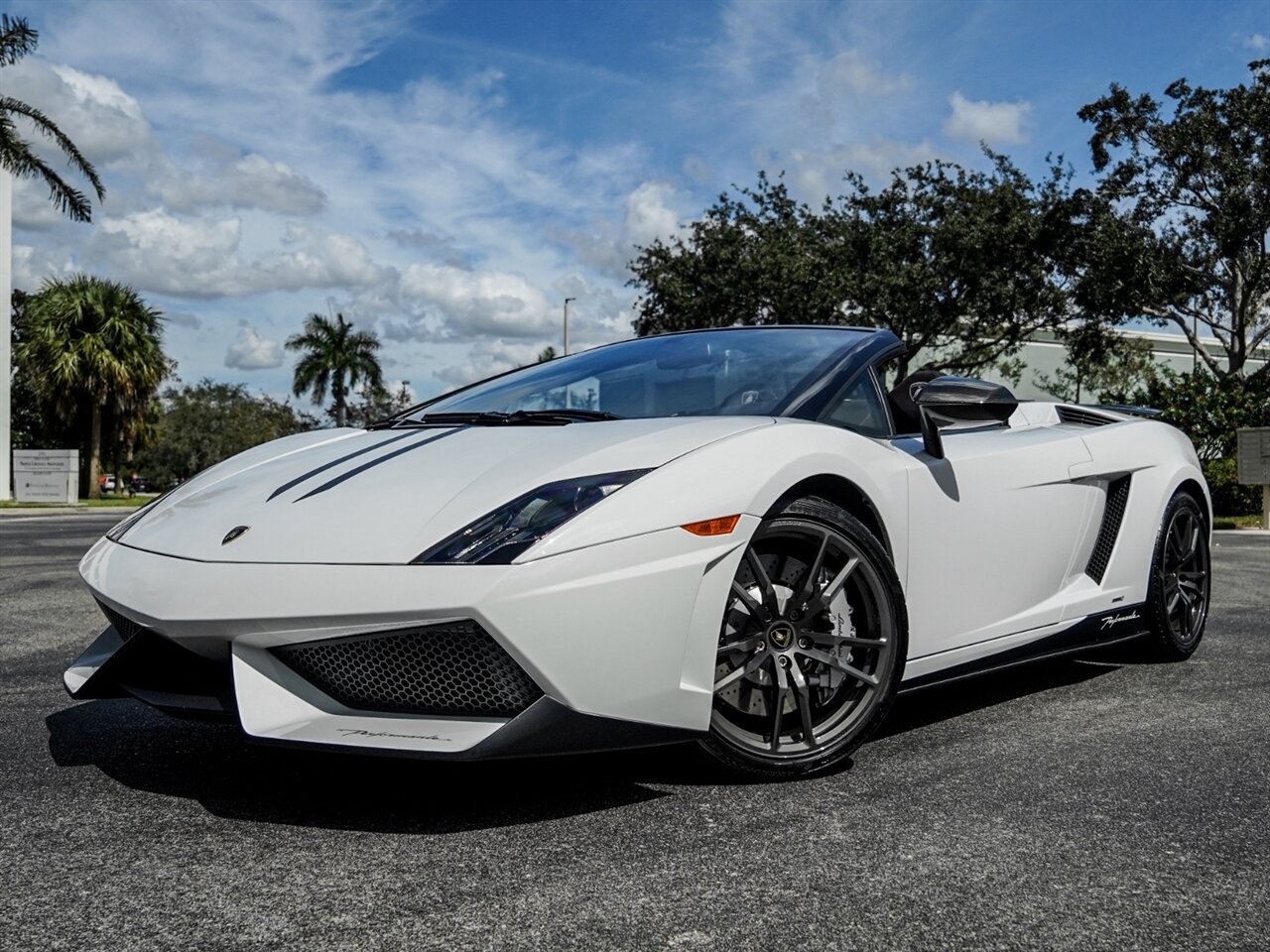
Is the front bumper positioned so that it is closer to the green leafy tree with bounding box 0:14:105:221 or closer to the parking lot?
the parking lot

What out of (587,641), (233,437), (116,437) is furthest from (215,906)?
(233,437)

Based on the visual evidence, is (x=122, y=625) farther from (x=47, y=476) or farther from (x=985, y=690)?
(x=47, y=476)

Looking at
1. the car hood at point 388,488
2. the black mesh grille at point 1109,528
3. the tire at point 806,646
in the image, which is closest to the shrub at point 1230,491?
the black mesh grille at point 1109,528

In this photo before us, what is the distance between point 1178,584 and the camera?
4598 millimetres

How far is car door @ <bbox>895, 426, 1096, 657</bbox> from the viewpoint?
3.25 metres

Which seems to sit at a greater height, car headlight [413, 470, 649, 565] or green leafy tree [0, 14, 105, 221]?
green leafy tree [0, 14, 105, 221]

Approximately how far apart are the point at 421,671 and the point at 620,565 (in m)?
0.46

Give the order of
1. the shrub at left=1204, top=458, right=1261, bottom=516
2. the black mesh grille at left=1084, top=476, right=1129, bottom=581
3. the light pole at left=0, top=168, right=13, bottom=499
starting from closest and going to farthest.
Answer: the black mesh grille at left=1084, top=476, right=1129, bottom=581, the shrub at left=1204, top=458, right=1261, bottom=516, the light pole at left=0, top=168, right=13, bottom=499

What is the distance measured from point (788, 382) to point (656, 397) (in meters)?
0.38

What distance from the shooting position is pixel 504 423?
3246 mm

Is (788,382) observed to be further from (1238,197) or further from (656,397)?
(1238,197)

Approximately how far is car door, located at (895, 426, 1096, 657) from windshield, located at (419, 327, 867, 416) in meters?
0.40

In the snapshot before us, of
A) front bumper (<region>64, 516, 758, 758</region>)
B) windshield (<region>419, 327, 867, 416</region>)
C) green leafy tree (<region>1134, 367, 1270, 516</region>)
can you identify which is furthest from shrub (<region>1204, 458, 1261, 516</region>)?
front bumper (<region>64, 516, 758, 758</region>)

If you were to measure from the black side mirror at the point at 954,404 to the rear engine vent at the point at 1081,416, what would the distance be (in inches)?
39.3
